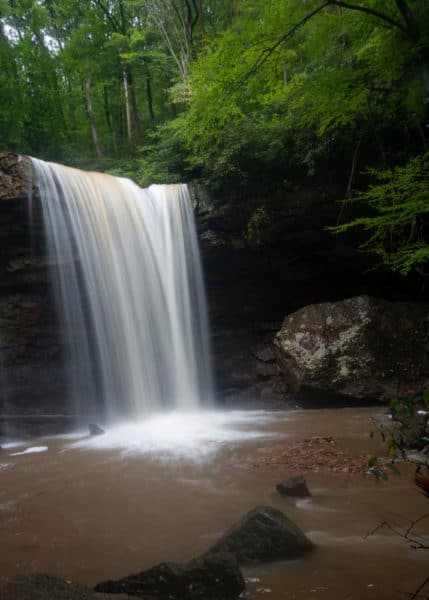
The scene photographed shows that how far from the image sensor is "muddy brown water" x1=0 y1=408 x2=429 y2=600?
8.33 ft

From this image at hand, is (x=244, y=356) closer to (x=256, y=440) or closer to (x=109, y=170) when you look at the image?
(x=256, y=440)

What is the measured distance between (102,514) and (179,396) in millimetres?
6572

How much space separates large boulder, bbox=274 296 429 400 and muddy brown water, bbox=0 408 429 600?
350 centimetres

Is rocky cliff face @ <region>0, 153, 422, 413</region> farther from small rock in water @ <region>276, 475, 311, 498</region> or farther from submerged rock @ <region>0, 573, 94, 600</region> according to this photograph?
submerged rock @ <region>0, 573, 94, 600</region>

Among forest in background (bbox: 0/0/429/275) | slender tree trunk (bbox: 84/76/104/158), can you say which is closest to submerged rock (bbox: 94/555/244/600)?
forest in background (bbox: 0/0/429/275)

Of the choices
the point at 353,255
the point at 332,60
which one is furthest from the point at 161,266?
the point at 332,60

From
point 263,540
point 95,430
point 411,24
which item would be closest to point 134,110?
point 95,430

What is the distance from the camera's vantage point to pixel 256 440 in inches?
256

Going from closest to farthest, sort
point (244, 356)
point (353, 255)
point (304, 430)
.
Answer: point (304, 430) → point (353, 255) → point (244, 356)

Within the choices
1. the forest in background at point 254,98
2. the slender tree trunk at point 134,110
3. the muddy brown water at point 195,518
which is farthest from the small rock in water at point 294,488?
the slender tree trunk at point 134,110

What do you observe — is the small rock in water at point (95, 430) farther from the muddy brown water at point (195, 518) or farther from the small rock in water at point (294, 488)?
the small rock in water at point (294, 488)

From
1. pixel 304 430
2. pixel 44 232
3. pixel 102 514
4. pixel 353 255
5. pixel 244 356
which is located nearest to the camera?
pixel 102 514

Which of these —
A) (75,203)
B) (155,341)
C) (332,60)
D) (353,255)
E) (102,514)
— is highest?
(332,60)

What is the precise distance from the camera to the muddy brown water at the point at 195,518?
2539 mm
